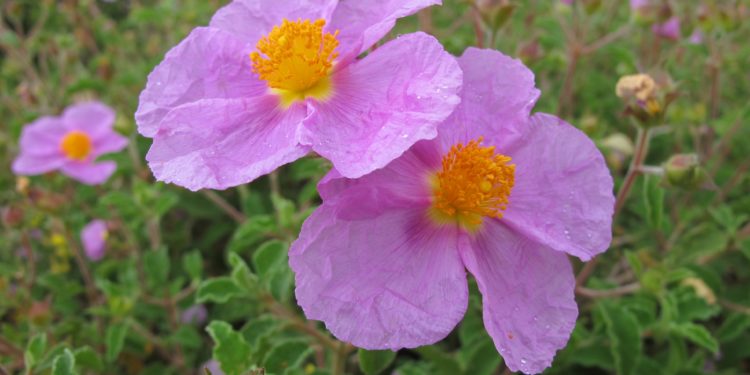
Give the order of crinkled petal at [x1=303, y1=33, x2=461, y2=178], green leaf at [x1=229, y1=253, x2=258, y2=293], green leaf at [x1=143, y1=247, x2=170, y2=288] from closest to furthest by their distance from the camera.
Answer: crinkled petal at [x1=303, y1=33, x2=461, y2=178] → green leaf at [x1=229, y1=253, x2=258, y2=293] → green leaf at [x1=143, y1=247, x2=170, y2=288]

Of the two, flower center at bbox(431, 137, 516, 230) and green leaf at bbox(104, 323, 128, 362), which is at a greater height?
flower center at bbox(431, 137, 516, 230)

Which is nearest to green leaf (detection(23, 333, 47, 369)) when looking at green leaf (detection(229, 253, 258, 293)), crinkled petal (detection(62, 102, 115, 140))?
green leaf (detection(229, 253, 258, 293))

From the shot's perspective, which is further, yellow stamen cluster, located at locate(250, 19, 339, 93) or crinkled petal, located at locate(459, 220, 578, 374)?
yellow stamen cluster, located at locate(250, 19, 339, 93)

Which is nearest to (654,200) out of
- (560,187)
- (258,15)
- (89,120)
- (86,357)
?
(560,187)

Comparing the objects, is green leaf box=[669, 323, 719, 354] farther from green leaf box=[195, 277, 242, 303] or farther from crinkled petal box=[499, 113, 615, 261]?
green leaf box=[195, 277, 242, 303]

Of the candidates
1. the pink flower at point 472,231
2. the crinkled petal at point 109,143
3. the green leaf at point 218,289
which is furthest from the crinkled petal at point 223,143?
the crinkled petal at point 109,143
